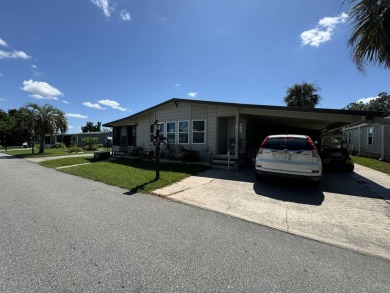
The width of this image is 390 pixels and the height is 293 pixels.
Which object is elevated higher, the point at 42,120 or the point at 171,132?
the point at 42,120

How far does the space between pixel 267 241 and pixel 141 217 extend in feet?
7.90

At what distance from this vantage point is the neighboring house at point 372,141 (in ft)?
55.2

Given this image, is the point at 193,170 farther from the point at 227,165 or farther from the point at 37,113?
the point at 37,113

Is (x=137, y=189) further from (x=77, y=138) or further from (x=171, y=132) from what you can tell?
(x=77, y=138)

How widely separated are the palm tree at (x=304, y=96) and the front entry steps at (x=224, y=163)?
17583 mm

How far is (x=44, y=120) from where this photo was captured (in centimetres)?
2366

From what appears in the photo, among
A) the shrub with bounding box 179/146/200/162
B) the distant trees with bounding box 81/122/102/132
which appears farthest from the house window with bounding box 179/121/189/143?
the distant trees with bounding box 81/122/102/132

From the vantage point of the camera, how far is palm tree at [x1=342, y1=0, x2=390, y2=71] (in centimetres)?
628

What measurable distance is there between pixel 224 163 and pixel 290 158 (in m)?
4.69

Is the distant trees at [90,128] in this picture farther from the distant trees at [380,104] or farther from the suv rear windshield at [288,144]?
the suv rear windshield at [288,144]

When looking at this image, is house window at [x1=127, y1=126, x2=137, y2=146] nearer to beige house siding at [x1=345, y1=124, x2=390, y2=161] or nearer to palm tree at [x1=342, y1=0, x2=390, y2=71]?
palm tree at [x1=342, y1=0, x2=390, y2=71]

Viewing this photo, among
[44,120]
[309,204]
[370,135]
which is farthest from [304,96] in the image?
[44,120]

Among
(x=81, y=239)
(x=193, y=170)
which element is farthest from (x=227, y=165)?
(x=81, y=239)

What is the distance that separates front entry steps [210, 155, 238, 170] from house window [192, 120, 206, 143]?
5.89 feet
